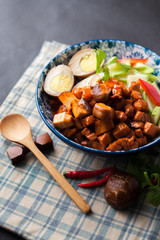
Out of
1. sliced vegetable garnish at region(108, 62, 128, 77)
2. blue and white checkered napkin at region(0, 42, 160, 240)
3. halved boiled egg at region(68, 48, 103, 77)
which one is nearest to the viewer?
blue and white checkered napkin at region(0, 42, 160, 240)

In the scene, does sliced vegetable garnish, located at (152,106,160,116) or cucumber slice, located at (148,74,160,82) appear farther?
cucumber slice, located at (148,74,160,82)

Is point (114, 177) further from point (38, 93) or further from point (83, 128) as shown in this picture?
point (38, 93)

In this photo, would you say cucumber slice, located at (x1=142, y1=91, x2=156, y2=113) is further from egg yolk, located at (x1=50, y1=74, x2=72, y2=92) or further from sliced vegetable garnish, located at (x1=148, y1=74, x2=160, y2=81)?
egg yolk, located at (x1=50, y1=74, x2=72, y2=92)

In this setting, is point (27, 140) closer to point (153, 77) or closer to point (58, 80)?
point (58, 80)

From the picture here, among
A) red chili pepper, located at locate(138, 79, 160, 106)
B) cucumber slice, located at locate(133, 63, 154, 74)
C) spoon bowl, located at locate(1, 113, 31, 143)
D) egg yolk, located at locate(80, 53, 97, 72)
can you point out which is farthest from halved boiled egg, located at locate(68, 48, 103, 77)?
spoon bowl, located at locate(1, 113, 31, 143)

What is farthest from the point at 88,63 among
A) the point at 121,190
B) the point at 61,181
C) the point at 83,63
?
the point at 121,190

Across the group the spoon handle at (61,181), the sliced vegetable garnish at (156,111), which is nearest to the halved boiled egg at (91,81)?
the sliced vegetable garnish at (156,111)

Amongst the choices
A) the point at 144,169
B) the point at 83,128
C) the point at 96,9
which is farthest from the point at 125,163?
the point at 96,9

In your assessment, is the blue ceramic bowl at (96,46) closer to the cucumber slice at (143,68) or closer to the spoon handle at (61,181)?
the cucumber slice at (143,68)
